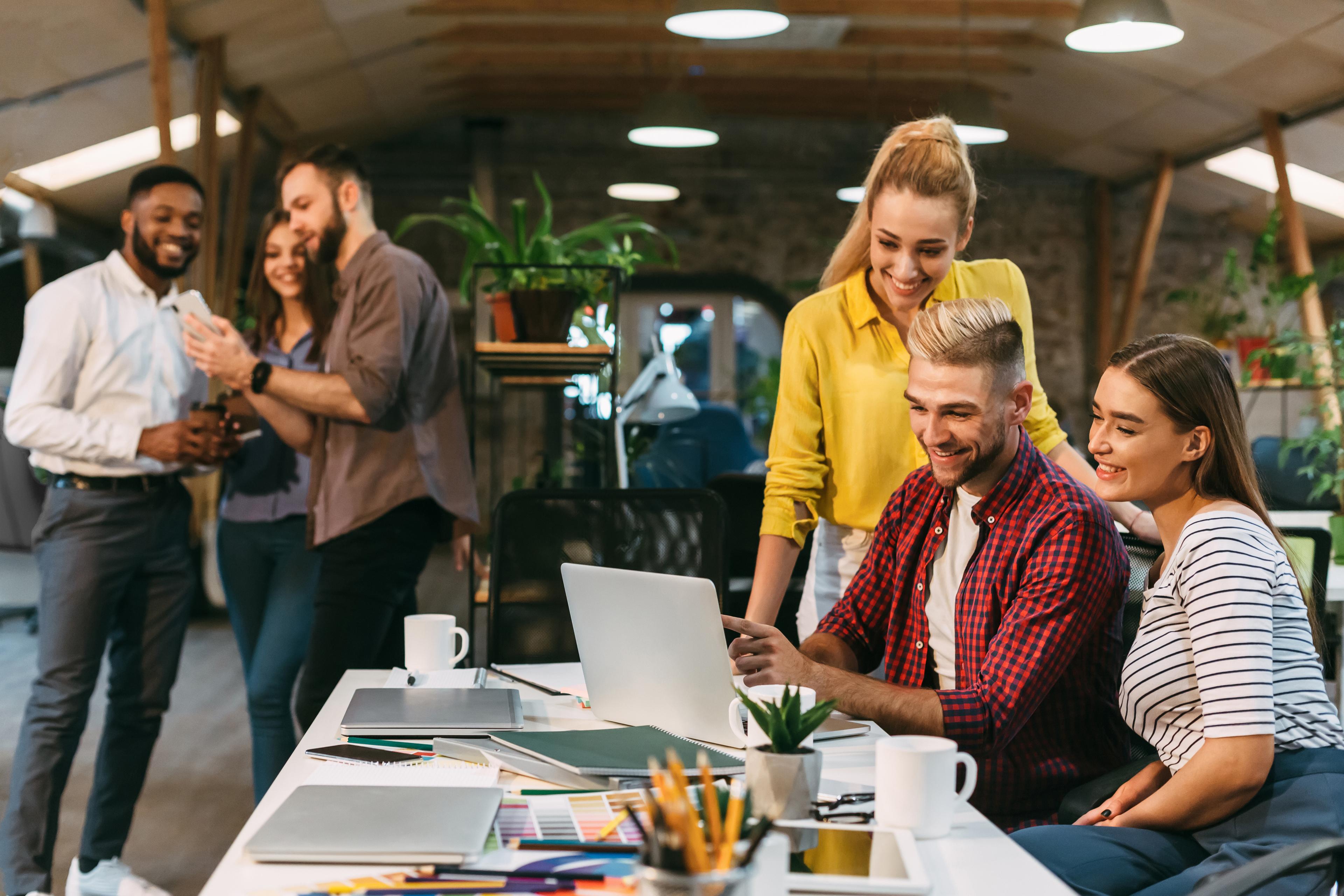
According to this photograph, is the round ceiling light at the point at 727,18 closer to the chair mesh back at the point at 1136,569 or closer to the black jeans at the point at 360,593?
the black jeans at the point at 360,593

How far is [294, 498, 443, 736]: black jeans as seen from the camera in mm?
2410

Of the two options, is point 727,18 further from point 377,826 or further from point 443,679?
point 377,826

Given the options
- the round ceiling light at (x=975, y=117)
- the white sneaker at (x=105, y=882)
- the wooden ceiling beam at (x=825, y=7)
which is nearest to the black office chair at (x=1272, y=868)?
the white sneaker at (x=105, y=882)

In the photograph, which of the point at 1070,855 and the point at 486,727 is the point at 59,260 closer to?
the point at 486,727

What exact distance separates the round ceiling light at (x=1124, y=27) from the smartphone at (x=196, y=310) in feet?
11.7

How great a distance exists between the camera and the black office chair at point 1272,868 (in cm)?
109

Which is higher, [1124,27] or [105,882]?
[1124,27]

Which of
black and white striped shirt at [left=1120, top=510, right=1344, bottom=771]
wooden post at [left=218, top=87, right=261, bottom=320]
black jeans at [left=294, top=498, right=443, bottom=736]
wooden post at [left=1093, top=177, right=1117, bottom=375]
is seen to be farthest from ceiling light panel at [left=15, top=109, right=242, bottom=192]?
wooden post at [left=1093, top=177, right=1117, bottom=375]

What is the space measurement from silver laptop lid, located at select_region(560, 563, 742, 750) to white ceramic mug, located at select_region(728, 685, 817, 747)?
48 millimetres

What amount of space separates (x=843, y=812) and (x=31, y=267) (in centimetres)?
412

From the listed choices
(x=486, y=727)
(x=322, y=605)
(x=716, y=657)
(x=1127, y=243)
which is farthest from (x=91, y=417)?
(x=1127, y=243)

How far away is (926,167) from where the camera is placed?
199 centimetres

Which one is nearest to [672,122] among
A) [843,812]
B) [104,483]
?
[104,483]

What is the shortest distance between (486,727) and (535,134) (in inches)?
375
